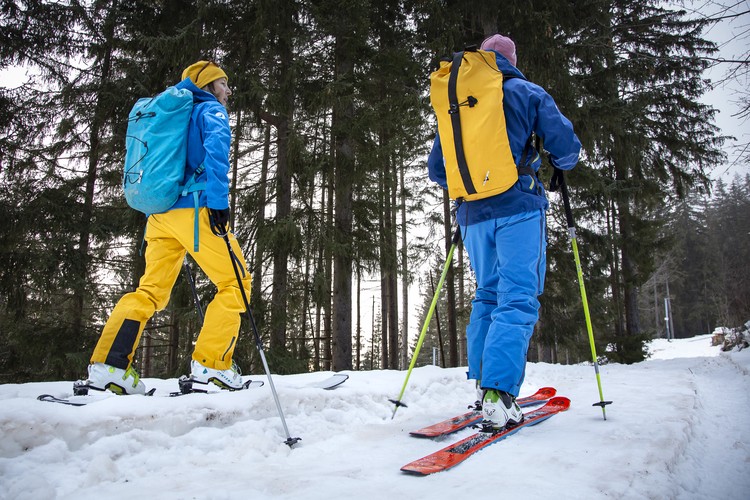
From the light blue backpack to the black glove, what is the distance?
0.15m

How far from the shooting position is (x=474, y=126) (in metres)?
2.82

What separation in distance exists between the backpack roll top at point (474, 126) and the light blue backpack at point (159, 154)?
1.80m

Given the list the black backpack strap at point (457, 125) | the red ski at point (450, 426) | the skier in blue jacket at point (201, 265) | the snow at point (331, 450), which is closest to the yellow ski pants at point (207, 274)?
the skier in blue jacket at point (201, 265)

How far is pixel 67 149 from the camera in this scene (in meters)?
10.3

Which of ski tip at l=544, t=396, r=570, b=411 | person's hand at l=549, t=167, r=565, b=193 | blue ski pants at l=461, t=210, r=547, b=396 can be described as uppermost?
person's hand at l=549, t=167, r=565, b=193

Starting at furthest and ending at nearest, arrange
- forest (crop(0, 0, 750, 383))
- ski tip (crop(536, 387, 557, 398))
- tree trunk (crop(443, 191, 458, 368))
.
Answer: tree trunk (crop(443, 191, 458, 368)), forest (crop(0, 0, 750, 383)), ski tip (crop(536, 387, 557, 398))

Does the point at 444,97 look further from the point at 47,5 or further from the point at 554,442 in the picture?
the point at 47,5

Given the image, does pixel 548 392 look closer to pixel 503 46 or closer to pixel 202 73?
pixel 503 46

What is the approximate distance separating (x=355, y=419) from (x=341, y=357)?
5538 millimetres

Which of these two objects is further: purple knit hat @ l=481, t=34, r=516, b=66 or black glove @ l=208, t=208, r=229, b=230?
purple knit hat @ l=481, t=34, r=516, b=66

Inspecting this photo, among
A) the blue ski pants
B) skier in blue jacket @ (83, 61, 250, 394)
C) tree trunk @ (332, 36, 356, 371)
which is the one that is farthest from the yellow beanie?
tree trunk @ (332, 36, 356, 371)

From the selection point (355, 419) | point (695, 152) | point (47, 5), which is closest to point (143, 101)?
point (355, 419)

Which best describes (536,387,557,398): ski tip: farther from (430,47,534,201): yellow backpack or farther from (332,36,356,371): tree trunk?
(332,36,356,371): tree trunk

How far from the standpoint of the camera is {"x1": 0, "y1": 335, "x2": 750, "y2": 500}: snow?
164cm
